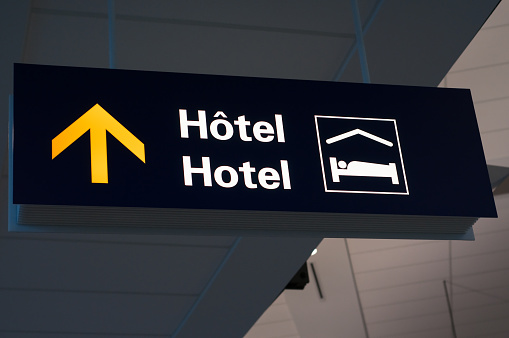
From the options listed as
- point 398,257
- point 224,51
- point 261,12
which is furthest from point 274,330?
point 261,12

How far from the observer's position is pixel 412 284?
11.0m

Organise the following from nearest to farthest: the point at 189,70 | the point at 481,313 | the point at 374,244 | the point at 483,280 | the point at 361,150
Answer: the point at 361,150 → the point at 189,70 → the point at 374,244 → the point at 483,280 → the point at 481,313

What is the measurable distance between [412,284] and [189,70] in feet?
25.0

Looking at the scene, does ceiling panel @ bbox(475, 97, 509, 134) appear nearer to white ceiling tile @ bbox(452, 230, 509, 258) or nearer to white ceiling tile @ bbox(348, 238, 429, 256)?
white ceiling tile @ bbox(348, 238, 429, 256)

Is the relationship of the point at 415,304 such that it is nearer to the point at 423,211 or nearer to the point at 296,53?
the point at 296,53

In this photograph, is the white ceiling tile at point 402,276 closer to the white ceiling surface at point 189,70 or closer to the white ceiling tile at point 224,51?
the white ceiling surface at point 189,70

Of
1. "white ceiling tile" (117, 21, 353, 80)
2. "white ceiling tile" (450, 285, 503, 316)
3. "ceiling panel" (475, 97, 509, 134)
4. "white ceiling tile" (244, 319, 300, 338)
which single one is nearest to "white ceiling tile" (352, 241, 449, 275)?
"white ceiling tile" (450, 285, 503, 316)

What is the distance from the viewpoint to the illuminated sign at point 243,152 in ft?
8.90

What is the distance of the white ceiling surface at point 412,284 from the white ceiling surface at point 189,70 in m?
1.15

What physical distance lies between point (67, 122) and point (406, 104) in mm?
1210

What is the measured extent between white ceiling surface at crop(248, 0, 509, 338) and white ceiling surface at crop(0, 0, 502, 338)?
45.2 inches

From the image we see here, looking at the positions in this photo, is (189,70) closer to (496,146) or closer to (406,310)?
(496,146)

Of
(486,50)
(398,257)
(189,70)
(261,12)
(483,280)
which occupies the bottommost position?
(483,280)

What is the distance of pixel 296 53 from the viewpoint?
13.1 ft
